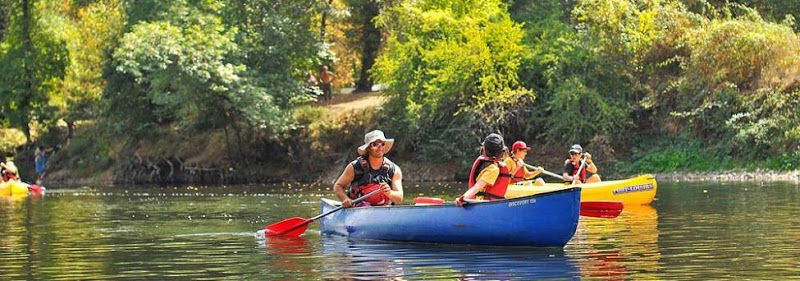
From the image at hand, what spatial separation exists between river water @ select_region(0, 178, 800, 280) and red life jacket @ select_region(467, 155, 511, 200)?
0.80 metres

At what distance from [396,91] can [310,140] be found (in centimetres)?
395

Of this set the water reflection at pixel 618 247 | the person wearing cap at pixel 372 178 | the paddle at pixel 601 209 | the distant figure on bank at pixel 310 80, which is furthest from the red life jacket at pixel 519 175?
the distant figure on bank at pixel 310 80

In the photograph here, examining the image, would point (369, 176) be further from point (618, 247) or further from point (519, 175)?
point (519, 175)

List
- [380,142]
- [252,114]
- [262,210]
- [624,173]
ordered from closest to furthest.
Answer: [380,142]
[262,210]
[624,173]
[252,114]

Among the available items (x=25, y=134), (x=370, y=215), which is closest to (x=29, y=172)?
(x=25, y=134)

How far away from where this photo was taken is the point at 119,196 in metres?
37.8

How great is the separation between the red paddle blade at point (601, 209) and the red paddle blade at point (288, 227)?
400cm

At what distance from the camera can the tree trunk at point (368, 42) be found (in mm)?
51719

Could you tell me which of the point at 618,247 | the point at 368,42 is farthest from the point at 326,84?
the point at 618,247

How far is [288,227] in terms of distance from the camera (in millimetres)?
20766

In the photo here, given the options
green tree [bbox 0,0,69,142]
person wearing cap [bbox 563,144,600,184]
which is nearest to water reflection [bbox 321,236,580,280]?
person wearing cap [bbox 563,144,600,184]

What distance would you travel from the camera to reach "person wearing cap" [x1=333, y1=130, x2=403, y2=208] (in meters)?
19.3

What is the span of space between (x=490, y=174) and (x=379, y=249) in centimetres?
173

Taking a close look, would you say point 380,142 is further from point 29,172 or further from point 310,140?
point 29,172
